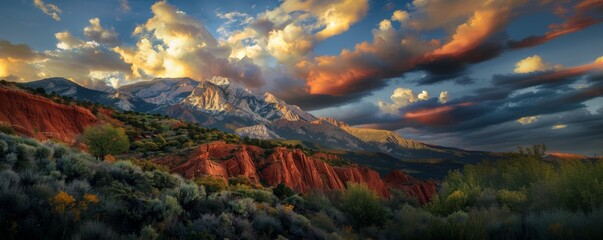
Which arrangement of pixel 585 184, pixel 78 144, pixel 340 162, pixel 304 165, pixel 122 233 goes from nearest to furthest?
pixel 122 233 < pixel 585 184 < pixel 78 144 < pixel 304 165 < pixel 340 162

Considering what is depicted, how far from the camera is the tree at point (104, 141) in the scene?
43219mm

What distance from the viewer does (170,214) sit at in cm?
988

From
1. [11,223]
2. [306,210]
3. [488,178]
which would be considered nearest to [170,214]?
[11,223]

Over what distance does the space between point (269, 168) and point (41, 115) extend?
41782mm

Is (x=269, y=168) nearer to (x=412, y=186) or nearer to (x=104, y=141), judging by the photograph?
(x=104, y=141)

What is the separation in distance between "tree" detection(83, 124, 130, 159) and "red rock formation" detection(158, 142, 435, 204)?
5.97 meters

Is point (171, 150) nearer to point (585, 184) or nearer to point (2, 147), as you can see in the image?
point (2, 147)

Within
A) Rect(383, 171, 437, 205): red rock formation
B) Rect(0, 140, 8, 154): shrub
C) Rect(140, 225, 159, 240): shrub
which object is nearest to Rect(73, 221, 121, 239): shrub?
Rect(140, 225, 159, 240): shrub

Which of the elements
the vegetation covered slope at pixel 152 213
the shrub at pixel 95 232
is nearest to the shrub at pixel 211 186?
the vegetation covered slope at pixel 152 213

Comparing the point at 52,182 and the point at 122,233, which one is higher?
the point at 52,182

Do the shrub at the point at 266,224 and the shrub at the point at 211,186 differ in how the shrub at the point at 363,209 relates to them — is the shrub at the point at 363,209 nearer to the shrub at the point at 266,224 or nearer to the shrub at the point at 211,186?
the shrub at the point at 211,186

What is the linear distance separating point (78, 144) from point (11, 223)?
48151 millimetres

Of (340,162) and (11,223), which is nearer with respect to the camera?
(11,223)

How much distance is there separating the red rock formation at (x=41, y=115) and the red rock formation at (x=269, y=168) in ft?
70.8
